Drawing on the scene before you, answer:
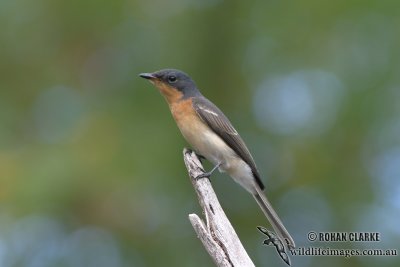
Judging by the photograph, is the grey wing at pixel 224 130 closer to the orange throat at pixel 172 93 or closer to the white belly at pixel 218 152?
the white belly at pixel 218 152

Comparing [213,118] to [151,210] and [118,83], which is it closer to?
[151,210]

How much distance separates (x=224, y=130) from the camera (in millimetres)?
7988

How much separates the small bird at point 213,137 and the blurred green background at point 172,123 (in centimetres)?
107

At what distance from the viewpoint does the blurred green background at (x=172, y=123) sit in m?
9.09

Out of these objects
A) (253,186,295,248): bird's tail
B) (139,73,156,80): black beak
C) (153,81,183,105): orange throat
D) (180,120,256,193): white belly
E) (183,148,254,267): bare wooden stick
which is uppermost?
(139,73,156,80): black beak

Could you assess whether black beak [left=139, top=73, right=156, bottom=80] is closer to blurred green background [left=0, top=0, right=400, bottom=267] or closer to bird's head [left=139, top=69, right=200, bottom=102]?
bird's head [left=139, top=69, right=200, bottom=102]

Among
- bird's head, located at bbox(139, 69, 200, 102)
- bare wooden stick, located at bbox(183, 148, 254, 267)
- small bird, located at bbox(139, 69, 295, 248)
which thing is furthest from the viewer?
bird's head, located at bbox(139, 69, 200, 102)

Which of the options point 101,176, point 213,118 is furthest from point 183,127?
point 101,176

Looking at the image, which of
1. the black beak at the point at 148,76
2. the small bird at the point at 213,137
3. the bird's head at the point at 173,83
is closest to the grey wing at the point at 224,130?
the small bird at the point at 213,137

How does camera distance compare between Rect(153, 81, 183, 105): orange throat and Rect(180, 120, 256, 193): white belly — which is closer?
Rect(180, 120, 256, 193): white belly

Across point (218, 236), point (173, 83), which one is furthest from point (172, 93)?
point (218, 236)

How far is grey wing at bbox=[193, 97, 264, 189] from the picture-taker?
7871mm

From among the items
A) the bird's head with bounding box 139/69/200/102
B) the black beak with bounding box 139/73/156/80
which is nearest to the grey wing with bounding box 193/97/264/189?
the bird's head with bounding box 139/69/200/102

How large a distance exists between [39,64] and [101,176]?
1.95 m
